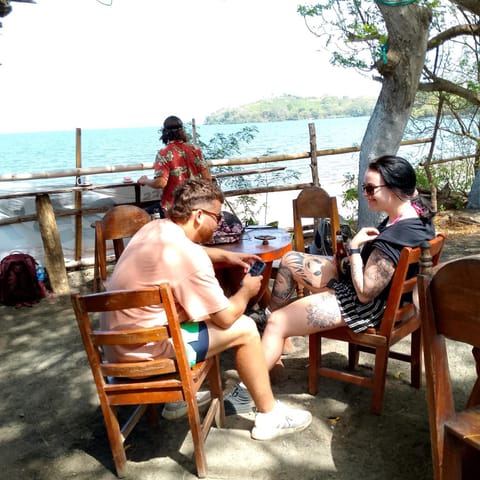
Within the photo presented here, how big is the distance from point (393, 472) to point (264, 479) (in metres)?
0.53

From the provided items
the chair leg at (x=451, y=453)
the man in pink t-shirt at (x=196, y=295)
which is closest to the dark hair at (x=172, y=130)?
the man in pink t-shirt at (x=196, y=295)

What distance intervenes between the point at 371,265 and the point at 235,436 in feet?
3.41

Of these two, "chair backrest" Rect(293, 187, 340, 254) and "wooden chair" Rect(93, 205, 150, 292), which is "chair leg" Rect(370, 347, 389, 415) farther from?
"wooden chair" Rect(93, 205, 150, 292)

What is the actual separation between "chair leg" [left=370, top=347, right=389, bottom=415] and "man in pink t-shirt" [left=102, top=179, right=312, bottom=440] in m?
0.38

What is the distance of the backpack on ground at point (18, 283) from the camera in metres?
4.53

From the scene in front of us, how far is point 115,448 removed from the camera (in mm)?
2074

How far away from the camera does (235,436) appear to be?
92.2 inches

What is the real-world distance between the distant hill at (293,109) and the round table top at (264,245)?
46.7 meters

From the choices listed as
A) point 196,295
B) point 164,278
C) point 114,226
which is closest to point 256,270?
point 196,295

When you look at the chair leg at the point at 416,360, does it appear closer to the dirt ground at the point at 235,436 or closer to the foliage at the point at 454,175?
the dirt ground at the point at 235,436

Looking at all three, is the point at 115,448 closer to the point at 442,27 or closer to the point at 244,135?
the point at 244,135

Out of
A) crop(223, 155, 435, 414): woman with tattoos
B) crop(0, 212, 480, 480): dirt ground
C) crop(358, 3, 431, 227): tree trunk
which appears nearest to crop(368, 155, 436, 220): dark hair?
crop(223, 155, 435, 414): woman with tattoos

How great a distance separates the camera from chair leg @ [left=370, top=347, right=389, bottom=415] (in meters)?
2.37

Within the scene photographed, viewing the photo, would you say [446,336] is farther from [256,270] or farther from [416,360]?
[416,360]
